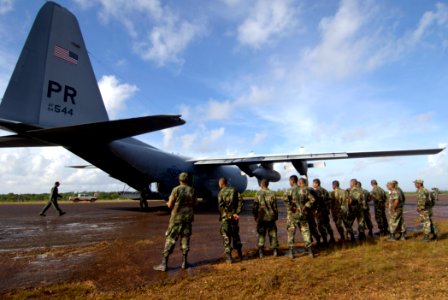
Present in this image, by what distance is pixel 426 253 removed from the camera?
22.5ft

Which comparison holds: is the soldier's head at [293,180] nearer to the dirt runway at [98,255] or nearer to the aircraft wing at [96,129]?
the dirt runway at [98,255]

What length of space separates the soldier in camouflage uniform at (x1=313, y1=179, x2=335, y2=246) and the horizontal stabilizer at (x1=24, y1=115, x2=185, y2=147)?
15.6 ft

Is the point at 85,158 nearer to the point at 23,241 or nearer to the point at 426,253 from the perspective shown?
the point at 23,241

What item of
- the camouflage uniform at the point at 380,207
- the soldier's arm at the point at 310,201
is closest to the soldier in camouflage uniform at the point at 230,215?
the soldier's arm at the point at 310,201

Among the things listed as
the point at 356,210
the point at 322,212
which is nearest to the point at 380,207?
the point at 356,210

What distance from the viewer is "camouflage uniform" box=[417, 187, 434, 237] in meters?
8.27

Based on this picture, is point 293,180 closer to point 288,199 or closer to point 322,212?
point 288,199

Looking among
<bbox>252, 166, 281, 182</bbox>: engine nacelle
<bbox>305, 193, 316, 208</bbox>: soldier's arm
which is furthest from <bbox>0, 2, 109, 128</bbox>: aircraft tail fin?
<bbox>252, 166, 281, 182</bbox>: engine nacelle

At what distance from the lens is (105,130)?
1134cm

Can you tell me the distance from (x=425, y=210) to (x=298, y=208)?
4118 millimetres

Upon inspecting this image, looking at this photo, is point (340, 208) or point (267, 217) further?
point (340, 208)

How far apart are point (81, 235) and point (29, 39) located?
23.6 feet

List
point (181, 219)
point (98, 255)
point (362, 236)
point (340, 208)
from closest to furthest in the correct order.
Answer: point (181, 219), point (98, 255), point (340, 208), point (362, 236)

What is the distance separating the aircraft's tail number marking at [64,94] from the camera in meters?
11.3
